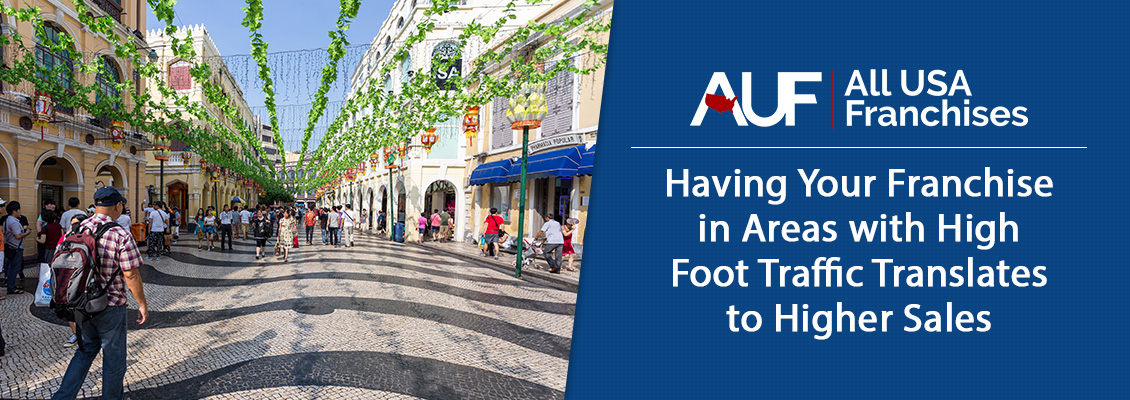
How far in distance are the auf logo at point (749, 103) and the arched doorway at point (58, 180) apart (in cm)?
2056

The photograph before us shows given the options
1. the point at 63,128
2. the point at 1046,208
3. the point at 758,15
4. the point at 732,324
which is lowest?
the point at 732,324

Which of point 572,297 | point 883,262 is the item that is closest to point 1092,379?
point 883,262

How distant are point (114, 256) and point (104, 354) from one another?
0.63 m

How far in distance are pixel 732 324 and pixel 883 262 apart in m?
0.52

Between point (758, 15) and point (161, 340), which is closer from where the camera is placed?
point (758, 15)

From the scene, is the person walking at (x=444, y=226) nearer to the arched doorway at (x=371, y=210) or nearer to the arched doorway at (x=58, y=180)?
the arched doorway at (x=58, y=180)

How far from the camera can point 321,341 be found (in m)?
5.18

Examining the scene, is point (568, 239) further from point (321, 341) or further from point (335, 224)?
point (335, 224)

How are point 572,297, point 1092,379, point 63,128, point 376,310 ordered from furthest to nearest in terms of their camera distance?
point 63,128, point 572,297, point 376,310, point 1092,379

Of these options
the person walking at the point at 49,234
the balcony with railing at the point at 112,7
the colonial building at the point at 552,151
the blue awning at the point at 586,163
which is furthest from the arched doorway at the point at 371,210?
the person walking at the point at 49,234

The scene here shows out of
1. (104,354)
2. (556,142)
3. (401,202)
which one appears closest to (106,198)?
(104,354)

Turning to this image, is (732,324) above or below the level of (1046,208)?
below

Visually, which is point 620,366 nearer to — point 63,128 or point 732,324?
point 732,324

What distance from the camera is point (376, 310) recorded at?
22.2 ft
